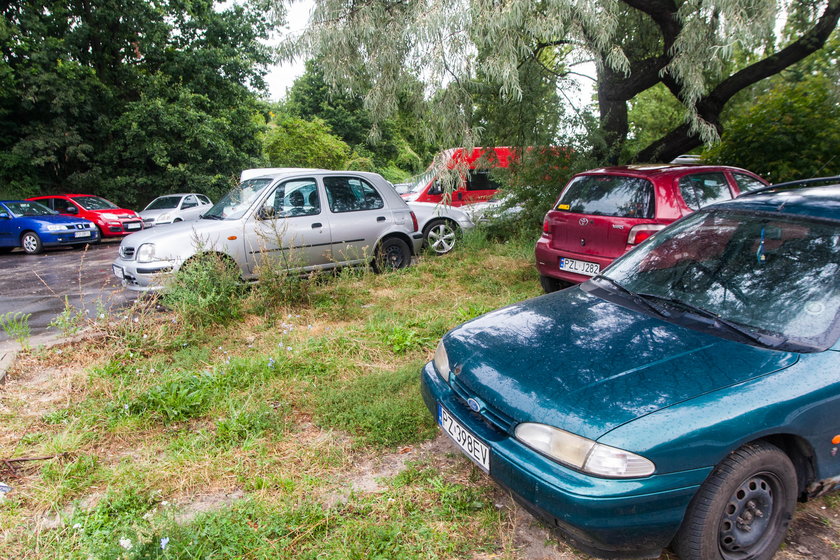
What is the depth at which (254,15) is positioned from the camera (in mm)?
21719

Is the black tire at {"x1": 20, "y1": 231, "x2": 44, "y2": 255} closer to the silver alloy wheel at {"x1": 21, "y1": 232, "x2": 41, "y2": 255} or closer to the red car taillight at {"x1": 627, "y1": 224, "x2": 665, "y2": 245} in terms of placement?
the silver alloy wheel at {"x1": 21, "y1": 232, "x2": 41, "y2": 255}

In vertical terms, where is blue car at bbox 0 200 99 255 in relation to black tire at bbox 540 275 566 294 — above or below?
above

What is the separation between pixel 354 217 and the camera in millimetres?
7676

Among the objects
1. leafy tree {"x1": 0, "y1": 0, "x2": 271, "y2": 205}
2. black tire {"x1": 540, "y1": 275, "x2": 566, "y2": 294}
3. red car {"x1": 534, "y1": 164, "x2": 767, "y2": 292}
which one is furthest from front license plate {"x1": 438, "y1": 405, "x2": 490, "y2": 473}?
leafy tree {"x1": 0, "y1": 0, "x2": 271, "y2": 205}

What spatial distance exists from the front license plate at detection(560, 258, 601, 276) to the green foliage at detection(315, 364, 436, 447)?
2409 mm

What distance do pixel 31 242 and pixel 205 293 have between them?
10.9 m

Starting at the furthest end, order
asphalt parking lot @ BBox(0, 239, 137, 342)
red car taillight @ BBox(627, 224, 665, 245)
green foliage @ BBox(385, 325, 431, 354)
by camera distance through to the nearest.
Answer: asphalt parking lot @ BBox(0, 239, 137, 342), red car taillight @ BBox(627, 224, 665, 245), green foliage @ BBox(385, 325, 431, 354)

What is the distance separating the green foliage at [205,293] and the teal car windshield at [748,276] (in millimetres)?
3906

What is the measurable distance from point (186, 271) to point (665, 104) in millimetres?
23685

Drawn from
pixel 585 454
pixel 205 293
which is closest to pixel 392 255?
pixel 205 293

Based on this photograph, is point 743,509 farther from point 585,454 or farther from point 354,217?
point 354,217

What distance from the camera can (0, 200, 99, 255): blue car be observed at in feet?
43.5

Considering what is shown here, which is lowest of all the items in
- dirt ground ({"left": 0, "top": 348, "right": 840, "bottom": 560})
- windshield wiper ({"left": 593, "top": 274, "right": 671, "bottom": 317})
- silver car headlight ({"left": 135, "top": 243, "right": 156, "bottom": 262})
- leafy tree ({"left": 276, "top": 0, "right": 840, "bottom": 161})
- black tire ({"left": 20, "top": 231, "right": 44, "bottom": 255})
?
dirt ground ({"left": 0, "top": 348, "right": 840, "bottom": 560})

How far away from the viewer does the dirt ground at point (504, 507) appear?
8.25 ft
